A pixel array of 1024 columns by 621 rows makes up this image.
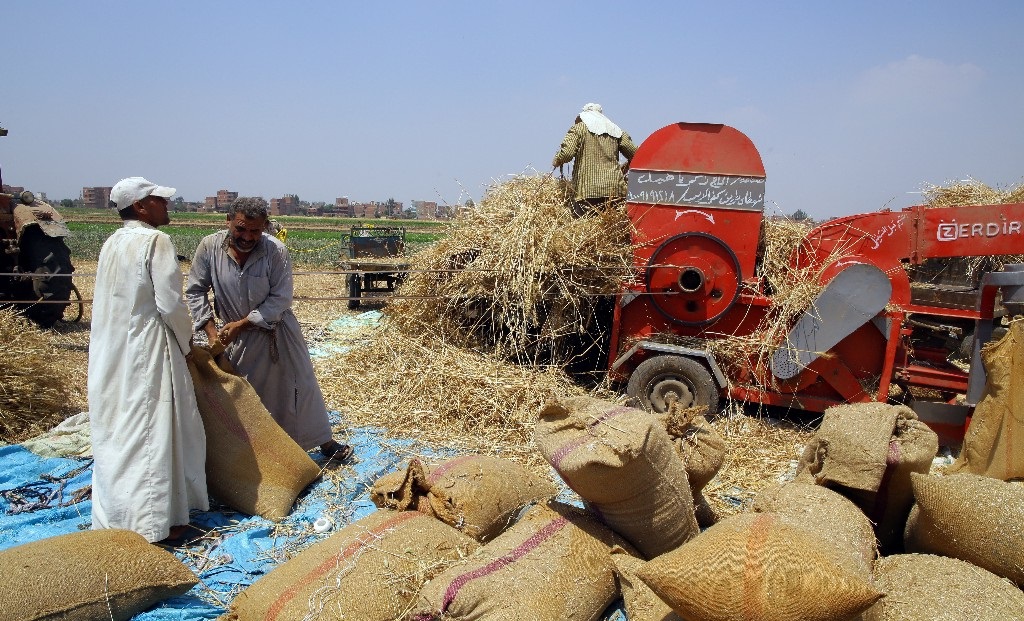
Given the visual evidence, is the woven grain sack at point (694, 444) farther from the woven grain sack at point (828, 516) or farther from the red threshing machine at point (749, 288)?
the red threshing machine at point (749, 288)

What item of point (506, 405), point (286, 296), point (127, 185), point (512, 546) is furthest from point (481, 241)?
point (512, 546)

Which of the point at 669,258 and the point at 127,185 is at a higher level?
the point at 127,185

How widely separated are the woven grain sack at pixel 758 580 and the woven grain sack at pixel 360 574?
3.21 feet

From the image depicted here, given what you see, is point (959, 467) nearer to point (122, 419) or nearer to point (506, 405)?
point (506, 405)

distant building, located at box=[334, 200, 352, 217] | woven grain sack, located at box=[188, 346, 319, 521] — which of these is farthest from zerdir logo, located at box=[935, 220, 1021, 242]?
distant building, located at box=[334, 200, 352, 217]

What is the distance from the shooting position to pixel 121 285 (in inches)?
125

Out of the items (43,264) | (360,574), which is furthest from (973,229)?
(43,264)

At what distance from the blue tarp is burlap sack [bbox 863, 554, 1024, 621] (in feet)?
3.51

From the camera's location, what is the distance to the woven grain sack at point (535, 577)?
2.36 m

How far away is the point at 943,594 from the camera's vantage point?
2.28 metres

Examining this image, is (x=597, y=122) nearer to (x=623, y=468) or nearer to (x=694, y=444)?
(x=694, y=444)

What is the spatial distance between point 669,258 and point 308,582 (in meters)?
3.76

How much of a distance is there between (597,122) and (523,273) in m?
1.76

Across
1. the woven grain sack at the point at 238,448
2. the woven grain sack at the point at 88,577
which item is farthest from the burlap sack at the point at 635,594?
the woven grain sack at the point at 238,448
